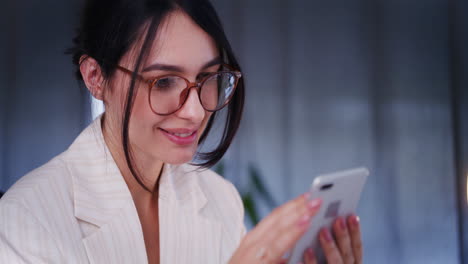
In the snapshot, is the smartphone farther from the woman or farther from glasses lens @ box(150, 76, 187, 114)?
glasses lens @ box(150, 76, 187, 114)

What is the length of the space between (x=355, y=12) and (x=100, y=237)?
8.83ft

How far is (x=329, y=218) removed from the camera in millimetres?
799

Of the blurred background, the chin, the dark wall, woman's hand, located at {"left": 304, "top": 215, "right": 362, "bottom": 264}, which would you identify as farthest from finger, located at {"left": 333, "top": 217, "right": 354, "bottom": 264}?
the dark wall

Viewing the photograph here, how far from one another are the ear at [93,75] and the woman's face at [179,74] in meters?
0.03

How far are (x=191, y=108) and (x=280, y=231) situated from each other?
0.31 meters

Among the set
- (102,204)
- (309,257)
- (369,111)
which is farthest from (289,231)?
(369,111)

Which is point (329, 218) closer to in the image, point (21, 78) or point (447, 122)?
point (21, 78)

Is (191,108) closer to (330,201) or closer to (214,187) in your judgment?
(330,201)

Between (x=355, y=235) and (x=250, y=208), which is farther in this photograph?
(x=250, y=208)

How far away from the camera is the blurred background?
3.06 meters

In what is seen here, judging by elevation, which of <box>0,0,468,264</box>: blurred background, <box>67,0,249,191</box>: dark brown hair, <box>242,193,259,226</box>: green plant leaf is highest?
<box>67,0,249,191</box>: dark brown hair

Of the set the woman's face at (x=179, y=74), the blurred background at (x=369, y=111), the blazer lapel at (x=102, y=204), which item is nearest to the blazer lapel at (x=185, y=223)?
the blazer lapel at (x=102, y=204)

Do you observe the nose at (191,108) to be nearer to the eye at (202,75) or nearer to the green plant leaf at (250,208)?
the eye at (202,75)

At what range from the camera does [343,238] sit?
836 mm
